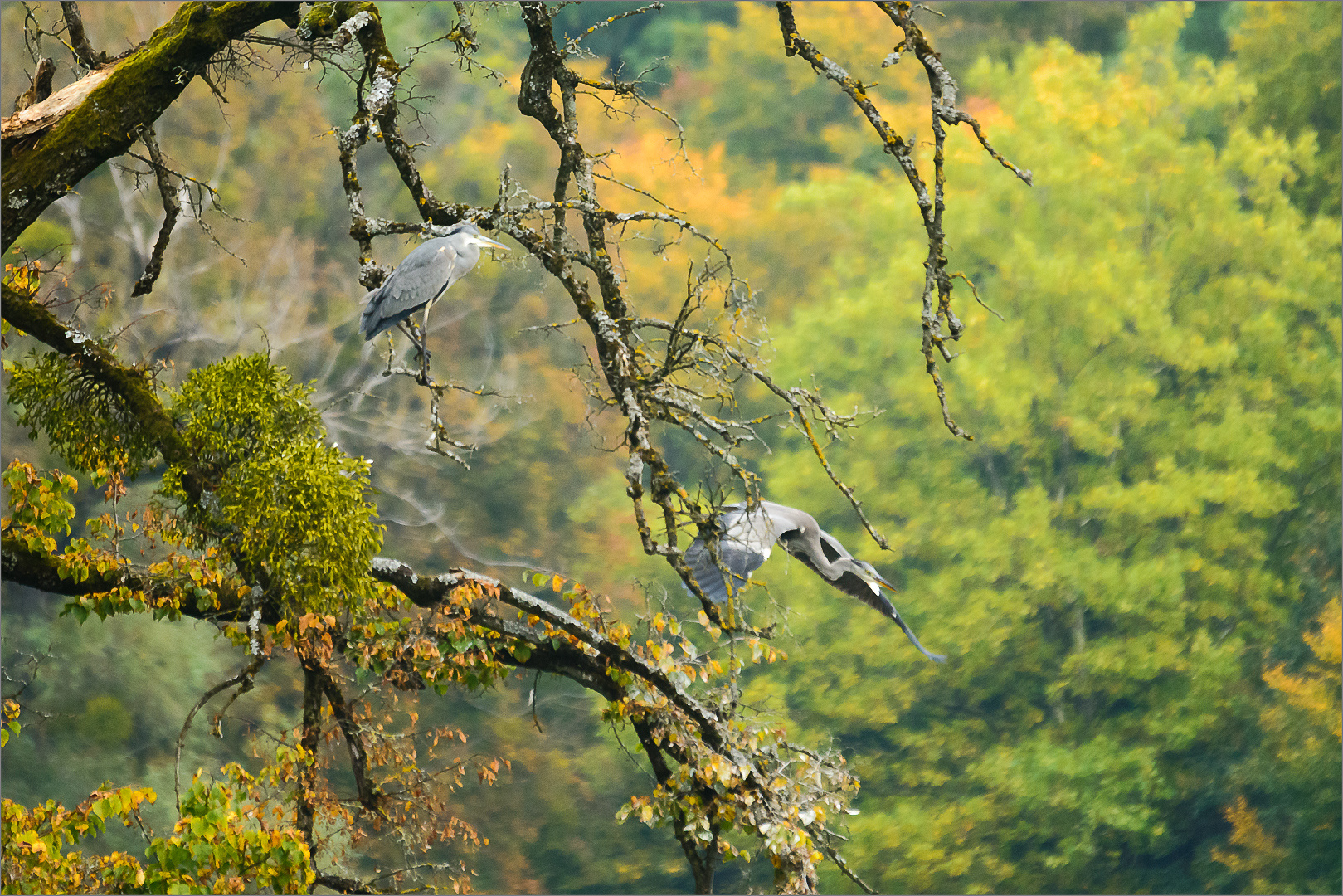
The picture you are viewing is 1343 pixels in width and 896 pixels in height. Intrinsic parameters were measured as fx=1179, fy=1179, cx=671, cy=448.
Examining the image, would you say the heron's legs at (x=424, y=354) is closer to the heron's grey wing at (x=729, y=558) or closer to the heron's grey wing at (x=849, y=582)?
the heron's grey wing at (x=729, y=558)

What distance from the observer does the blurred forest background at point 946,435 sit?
8.05 metres

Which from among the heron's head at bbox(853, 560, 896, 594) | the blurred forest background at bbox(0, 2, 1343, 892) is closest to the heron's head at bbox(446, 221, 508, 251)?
the heron's head at bbox(853, 560, 896, 594)

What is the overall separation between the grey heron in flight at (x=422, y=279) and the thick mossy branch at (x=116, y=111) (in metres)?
0.66

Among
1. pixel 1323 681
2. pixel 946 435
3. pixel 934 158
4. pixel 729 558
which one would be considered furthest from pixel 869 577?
pixel 1323 681

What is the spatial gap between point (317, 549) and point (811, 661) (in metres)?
6.28

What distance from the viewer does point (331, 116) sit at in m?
8.38

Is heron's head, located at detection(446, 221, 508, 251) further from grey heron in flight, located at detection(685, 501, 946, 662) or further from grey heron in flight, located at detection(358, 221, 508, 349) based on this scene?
grey heron in flight, located at detection(685, 501, 946, 662)

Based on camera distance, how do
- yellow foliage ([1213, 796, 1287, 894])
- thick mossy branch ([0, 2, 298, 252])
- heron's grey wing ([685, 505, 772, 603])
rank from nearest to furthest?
thick mossy branch ([0, 2, 298, 252]) → heron's grey wing ([685, 505, 772, 603]) → yellow foliage ([1213, 796, 1287, 894])

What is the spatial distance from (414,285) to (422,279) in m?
Answer: 0.02

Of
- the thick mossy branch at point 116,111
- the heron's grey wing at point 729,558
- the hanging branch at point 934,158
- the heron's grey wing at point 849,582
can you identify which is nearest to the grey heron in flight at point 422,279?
Result: the thick mossy branch at point 116,111

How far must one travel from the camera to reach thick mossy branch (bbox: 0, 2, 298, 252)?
241 cm

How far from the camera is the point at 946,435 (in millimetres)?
8805

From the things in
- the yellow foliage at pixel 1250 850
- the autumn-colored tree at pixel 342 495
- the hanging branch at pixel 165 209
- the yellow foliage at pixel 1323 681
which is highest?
the yellow foliage at pixel 1323 681

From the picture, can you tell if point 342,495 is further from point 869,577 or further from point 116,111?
point 869,577
